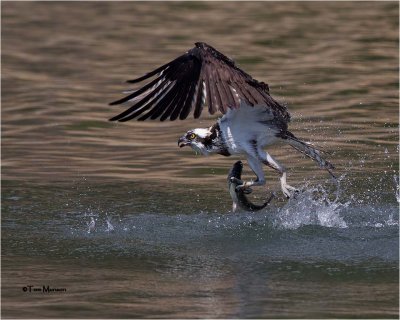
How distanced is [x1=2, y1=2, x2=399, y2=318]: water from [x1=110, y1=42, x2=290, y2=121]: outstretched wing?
114cm

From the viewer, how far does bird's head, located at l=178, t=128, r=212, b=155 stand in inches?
364

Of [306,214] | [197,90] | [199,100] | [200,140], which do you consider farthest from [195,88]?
[306,214]

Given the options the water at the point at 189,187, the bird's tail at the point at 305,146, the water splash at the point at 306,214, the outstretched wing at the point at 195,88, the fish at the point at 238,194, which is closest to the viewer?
the water at the point at 189,187

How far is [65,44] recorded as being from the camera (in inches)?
741

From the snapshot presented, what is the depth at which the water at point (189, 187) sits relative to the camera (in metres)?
7.55

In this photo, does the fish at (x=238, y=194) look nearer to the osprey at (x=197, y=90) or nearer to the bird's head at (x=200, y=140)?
the osprey at (x=197, y=90)

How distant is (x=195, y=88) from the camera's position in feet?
27.5

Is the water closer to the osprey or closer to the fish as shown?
the fish

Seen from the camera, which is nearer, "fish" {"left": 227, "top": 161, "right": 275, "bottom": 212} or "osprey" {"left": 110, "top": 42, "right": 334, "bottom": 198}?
"osprey" {"left": 110, "top": 42, "right": 334, "bottom": 198}

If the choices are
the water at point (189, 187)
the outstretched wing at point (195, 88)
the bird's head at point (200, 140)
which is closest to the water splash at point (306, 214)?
the water at point (189, 187)

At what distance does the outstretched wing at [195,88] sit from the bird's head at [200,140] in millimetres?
831

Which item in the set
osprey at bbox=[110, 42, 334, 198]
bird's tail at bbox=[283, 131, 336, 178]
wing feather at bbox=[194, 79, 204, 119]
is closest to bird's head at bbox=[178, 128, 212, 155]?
osprey at bbox=[110, 42, 334, 198]

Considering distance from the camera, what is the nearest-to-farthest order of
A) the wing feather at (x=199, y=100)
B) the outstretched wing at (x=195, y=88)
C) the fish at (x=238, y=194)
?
the wing feather at (x=199, y=100)
the outstretched wing at (x=195, y=88)
the fish at (x=238, y=194)

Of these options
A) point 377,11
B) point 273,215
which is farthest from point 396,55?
point 273,215
